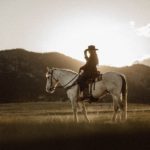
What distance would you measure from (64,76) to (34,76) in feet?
445

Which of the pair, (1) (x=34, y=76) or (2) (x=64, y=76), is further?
(1) (x=34, y=76)

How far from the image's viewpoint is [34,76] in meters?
155

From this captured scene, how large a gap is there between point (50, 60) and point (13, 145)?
6535 inches

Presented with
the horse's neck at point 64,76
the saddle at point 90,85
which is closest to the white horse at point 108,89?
the horse's neck at point 64,76

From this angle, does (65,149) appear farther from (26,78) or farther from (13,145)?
(26,78)

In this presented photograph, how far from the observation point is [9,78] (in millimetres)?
149250

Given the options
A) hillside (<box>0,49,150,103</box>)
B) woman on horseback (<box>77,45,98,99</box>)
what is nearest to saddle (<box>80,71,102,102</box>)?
woman on horseback (<box>77,45,98,99</box>)

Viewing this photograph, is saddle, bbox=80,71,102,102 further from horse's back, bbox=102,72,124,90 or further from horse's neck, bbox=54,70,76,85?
horse's neck, bbox=54,70,76,85

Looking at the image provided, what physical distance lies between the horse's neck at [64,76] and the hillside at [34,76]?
109 metres

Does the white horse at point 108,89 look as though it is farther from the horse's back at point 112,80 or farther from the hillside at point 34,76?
the hillside at point 34,76

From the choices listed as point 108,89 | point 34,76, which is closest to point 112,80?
point 108,89

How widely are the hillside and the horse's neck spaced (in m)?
109

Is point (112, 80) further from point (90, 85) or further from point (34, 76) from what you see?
point (34, 76)

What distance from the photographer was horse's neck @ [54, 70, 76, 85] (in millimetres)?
20109
